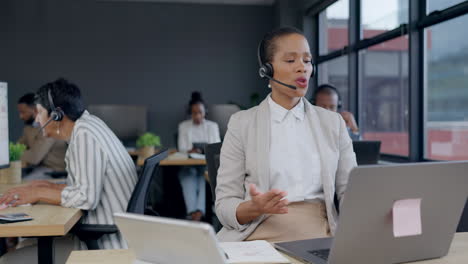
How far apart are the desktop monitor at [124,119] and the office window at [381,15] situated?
9.41ft

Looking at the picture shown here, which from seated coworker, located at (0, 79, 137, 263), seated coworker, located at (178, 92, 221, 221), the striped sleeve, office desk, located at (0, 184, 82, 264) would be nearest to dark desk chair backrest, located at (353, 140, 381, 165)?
seated coworker, located at (0, 79, 137, 263)

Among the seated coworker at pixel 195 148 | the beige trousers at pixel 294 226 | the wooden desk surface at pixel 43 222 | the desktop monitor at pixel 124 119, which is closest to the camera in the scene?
the beige trousers at pixel 294 226

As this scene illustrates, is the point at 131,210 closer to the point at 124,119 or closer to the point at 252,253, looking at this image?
the point at 252,253

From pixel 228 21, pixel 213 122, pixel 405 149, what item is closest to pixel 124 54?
pixel 228 21

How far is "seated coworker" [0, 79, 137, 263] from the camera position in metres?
1.99

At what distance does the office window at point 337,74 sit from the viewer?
520cm

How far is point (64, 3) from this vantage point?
696 centimetres

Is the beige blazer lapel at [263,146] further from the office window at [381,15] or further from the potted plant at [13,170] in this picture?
the office window at [381,15]

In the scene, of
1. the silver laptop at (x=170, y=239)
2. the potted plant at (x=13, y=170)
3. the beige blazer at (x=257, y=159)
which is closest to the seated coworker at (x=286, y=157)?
the beige blazer at (x=257, y=159)

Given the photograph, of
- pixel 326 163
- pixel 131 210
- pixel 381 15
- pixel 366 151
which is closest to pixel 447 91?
pixel 381 15

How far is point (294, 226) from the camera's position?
1.46 metres

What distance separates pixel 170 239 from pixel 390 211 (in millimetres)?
439

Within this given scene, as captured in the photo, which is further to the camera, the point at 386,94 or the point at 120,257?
the point at 386,94

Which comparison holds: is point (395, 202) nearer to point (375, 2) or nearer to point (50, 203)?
point (50, 203)
